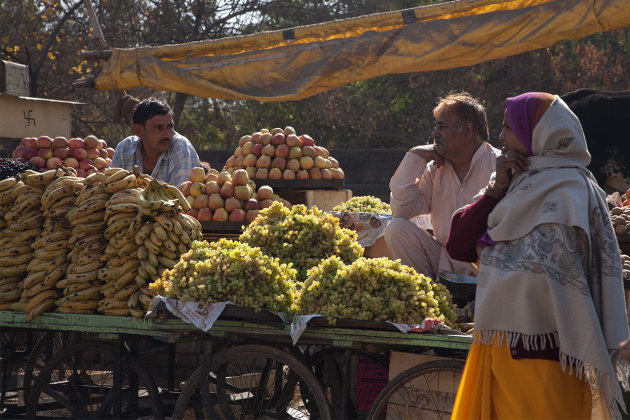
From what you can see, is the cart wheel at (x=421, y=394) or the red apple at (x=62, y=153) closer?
the cart wheel at (x=421, y=394)

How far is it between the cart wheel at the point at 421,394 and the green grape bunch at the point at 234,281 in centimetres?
61

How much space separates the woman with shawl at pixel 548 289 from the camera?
2594 millimetres

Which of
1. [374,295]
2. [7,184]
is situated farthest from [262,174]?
[374,295]

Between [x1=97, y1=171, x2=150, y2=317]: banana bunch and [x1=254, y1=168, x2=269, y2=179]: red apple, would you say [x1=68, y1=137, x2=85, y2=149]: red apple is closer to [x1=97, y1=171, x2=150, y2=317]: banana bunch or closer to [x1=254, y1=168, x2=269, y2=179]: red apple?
[x1=254, y1=168, x2=269, y2=179]: red apple

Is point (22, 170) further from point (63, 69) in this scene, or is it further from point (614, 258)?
point (63, 69)

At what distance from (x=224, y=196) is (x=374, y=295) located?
2.21 metres

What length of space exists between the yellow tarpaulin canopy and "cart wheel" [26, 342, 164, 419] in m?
1.88

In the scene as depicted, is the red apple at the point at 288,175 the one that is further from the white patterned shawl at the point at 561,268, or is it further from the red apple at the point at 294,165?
the white patterned shawl at the point at 561,268

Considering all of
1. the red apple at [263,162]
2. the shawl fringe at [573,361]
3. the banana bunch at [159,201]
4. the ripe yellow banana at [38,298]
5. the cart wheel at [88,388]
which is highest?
the red apple at [263,162]

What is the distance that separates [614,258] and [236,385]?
2504mm

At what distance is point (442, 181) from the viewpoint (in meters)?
4.55

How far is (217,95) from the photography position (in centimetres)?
505

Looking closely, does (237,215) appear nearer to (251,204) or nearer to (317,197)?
(251,204)

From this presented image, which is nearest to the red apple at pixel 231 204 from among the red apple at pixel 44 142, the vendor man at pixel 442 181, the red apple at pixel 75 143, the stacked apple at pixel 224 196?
A: the stacked apple at pixel 224 196
